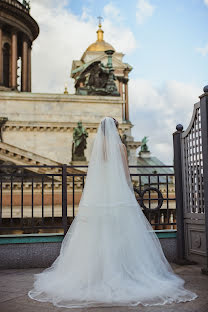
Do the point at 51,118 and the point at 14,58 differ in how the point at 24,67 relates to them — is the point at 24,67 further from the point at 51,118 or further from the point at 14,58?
the point at 51,118

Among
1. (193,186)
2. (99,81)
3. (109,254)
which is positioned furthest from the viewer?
(99,81)

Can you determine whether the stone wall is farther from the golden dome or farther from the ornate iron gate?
the ornate iron gate

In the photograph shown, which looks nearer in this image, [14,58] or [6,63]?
[14,58]

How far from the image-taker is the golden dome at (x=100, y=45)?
53.1 metres

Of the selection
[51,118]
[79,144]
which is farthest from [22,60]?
[79,144]

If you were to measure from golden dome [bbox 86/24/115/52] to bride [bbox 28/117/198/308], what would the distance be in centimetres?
4859

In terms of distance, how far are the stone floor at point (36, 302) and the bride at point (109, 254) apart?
12 cm

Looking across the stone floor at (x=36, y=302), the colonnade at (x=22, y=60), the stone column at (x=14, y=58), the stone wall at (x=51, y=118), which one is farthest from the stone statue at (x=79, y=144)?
the stone floor at (x=36, y=302)

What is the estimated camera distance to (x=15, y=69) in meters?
41.2

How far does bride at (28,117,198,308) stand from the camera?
4.84 metres

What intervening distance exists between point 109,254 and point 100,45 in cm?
5064

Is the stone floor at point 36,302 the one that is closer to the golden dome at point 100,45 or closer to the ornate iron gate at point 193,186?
the ornate iron gate at point 193,186

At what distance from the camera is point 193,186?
7188 mm

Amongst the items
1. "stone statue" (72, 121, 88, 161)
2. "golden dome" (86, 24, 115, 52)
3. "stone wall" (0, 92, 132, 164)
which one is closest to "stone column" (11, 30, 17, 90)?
"stone wall" (0, 92, 132, 164)
